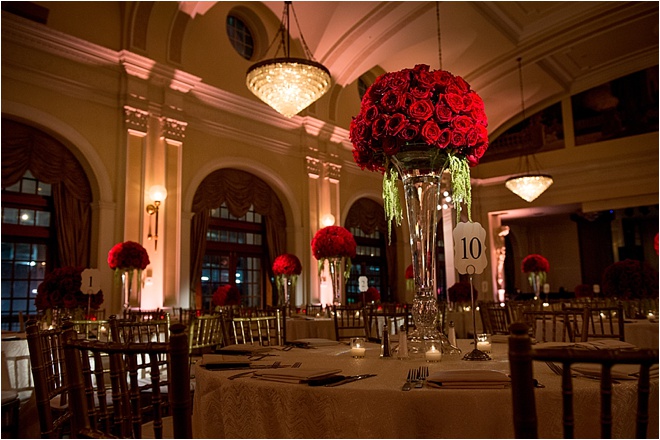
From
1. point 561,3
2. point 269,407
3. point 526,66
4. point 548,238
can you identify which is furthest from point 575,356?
point 548,238

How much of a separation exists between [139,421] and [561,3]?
1149 centimetres

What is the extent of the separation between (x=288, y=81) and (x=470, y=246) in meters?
4.77

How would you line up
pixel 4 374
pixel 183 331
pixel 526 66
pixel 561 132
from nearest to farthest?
pixel 183 331 < pixel 4 374 < pixel 526 66 < pixel 561 132

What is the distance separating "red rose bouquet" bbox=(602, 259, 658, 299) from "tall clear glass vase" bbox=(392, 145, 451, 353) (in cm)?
417

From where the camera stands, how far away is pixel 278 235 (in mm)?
10266

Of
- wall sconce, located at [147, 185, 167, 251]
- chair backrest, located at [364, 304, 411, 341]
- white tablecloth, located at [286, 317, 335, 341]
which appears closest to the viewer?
chair backrest, located at [364, 304, 411, 341]

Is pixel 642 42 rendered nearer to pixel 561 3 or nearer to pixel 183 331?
pixel 561 3

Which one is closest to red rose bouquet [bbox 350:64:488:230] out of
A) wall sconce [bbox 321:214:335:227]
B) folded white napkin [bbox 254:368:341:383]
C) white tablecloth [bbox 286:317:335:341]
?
folded white napkin [bbox 254:368:341:383]

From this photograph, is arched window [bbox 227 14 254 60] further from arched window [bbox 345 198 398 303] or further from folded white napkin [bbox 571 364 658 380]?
folded white napkin [bbox 571 364 658 380]

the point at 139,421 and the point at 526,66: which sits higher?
the point at 526,66

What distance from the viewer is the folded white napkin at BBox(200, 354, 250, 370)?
1.93 metres

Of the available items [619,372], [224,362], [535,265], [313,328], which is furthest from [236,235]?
[619,372]

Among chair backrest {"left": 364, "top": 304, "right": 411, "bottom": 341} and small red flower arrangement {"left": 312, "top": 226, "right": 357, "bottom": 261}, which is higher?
small red flower arrangement {"left": 312, "top": 226, "right": 357, "bottom": 261}

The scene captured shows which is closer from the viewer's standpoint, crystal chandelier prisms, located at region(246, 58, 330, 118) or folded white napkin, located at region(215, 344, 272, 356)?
folded white napkin, located at region(215, 344, 272, 356)
